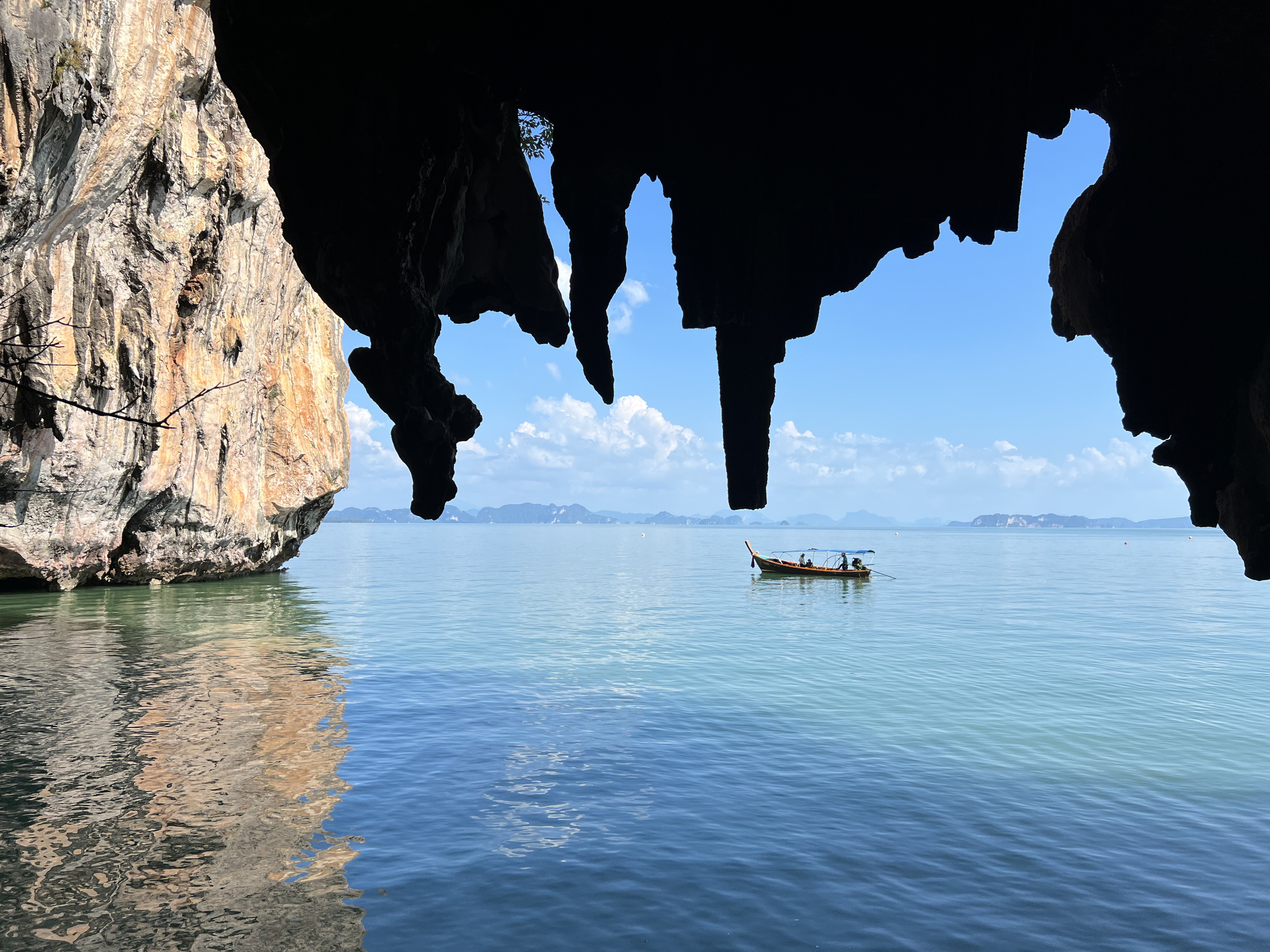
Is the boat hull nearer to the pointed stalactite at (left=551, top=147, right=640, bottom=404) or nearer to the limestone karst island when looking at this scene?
the limestone karst island

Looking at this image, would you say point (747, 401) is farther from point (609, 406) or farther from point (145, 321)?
point (145, 321)

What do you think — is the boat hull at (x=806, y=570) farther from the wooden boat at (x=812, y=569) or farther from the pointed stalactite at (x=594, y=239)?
the pointed stalactite at (x=594, y=239)

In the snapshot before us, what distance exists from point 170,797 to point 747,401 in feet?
43.1

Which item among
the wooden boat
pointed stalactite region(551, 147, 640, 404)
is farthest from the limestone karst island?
the wooden boat

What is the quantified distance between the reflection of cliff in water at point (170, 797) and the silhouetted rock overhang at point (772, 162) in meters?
6.81

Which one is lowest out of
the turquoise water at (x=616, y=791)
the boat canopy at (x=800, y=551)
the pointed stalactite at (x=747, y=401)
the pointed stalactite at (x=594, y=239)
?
the boat canopy at (x=800, y=551)

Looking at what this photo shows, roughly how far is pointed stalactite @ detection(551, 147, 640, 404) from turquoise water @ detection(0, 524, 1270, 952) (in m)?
7.32

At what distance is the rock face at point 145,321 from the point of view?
18484 mm

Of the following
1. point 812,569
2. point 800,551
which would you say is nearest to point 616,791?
point 812,569

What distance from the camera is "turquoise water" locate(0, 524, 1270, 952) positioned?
443 inches

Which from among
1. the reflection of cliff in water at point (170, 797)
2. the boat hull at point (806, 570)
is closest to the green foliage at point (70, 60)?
the reflection of cliff in water at point (170, 797)

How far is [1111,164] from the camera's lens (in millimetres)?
8453

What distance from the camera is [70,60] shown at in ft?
58.5

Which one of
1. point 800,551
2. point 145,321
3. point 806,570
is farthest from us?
point 800,551
